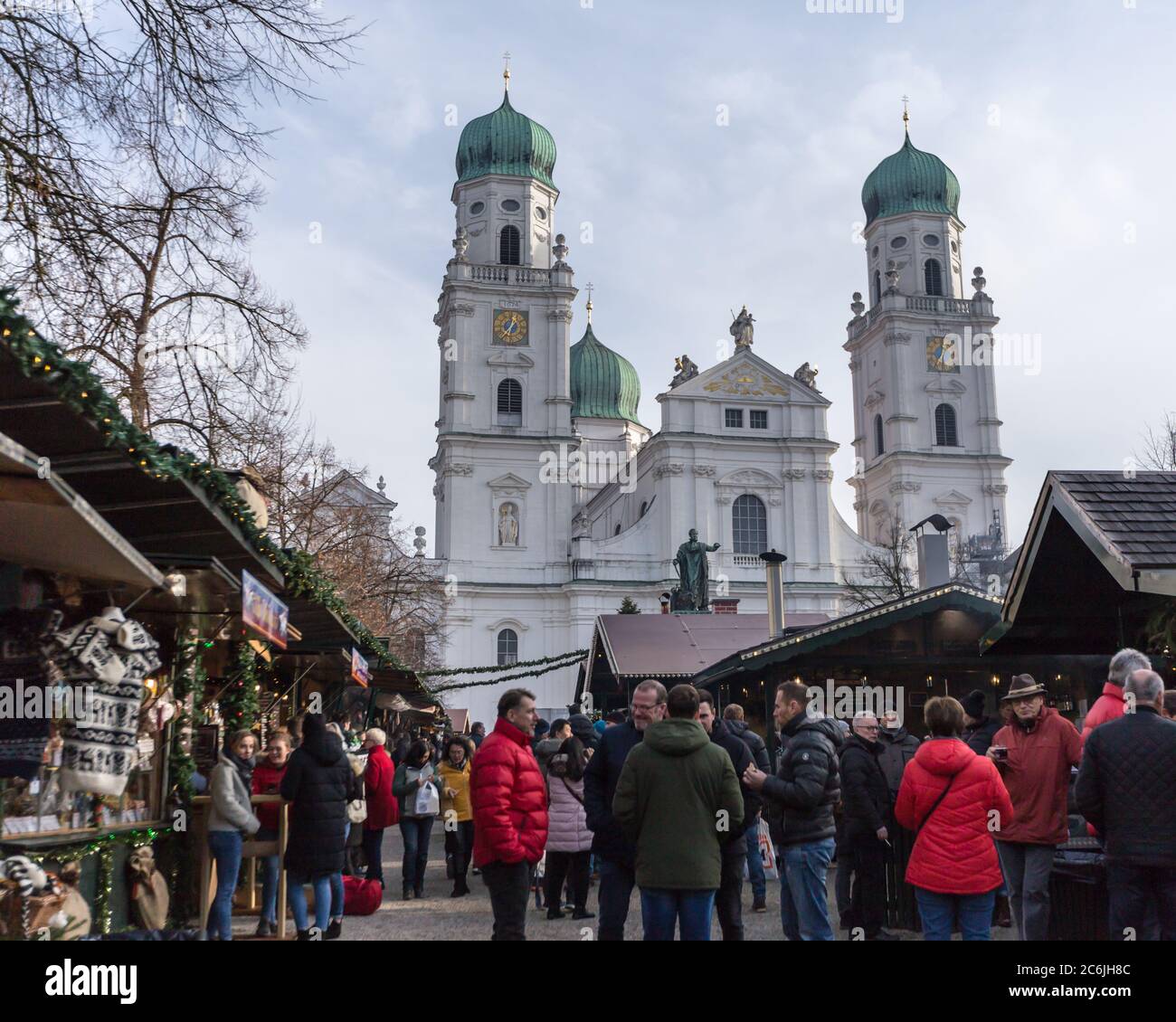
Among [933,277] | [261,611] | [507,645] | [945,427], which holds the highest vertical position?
[933,277]

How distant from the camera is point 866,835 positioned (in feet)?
30.2

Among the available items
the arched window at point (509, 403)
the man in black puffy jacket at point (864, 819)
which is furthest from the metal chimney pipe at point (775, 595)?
the arched window at point (509, 403)

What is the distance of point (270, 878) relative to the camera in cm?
983

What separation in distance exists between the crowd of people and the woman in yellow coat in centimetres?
285

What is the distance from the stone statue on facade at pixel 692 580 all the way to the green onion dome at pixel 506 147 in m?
35.1

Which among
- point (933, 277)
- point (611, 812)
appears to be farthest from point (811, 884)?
point (933, 277)

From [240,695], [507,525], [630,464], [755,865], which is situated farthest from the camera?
[630,464]

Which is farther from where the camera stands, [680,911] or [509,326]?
[509,326]

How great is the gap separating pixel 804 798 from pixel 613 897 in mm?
1243

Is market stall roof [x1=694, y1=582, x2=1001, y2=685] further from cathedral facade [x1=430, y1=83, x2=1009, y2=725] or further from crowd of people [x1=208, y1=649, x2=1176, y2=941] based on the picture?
cathedral facade [x1=430, y1=83, x2=1009, y2=725]

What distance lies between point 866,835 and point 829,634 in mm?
7195

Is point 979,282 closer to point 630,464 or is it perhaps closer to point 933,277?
point 933,277

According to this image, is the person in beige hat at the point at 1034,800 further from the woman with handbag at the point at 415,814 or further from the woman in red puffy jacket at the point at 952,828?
the woman with handbag at the point at 415,814
